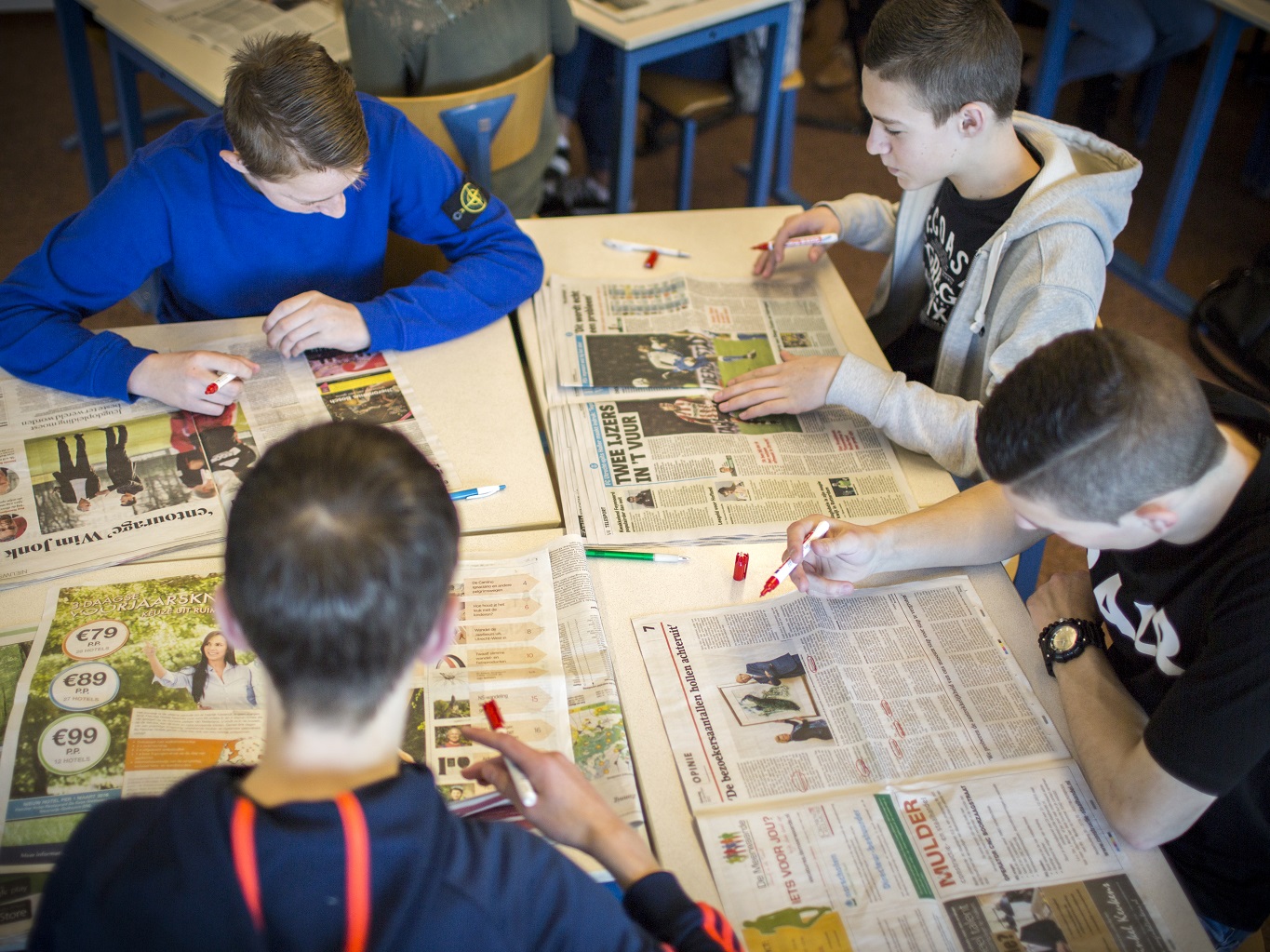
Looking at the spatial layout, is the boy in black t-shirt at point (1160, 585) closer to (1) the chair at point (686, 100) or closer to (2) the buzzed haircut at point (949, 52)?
(2) the buzzed haircut at point (949, 52)

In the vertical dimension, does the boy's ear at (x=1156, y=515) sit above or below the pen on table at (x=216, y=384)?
above

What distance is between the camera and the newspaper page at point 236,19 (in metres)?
2.36

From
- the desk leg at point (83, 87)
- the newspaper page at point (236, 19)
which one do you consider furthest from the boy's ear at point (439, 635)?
the desk leg at point (83, 87)

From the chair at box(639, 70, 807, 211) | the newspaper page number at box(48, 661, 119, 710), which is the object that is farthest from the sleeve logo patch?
the chair at box(639, 70, 807, 211)

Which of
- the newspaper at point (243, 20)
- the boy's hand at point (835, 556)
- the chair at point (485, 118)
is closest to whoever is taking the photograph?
the boy's hand at point (835, 556)

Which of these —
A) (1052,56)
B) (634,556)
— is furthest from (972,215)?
(1052,56)

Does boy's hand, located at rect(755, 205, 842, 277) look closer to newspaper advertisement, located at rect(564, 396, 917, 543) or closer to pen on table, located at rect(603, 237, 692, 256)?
pen on table, located at rect(603, 237, 692, 256)

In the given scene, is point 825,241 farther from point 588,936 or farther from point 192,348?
point 588,936

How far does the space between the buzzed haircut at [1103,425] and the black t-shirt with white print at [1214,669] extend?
0.40 feet

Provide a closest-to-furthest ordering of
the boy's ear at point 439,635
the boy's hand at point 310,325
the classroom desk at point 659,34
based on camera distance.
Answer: the boy's ear at point 439,635 < the boy's hand at point 310,325 < the classroom desk at point 659,34

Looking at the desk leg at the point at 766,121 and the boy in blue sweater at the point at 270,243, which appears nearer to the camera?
the boy in blue sweater at the point at 270,243

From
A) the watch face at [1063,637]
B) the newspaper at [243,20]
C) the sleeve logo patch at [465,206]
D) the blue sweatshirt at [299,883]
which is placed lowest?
the watch face at [1063,637]

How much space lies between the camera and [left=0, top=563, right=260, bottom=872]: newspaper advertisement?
3.17ft

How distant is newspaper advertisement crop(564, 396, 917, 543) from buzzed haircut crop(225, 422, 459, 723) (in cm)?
55
